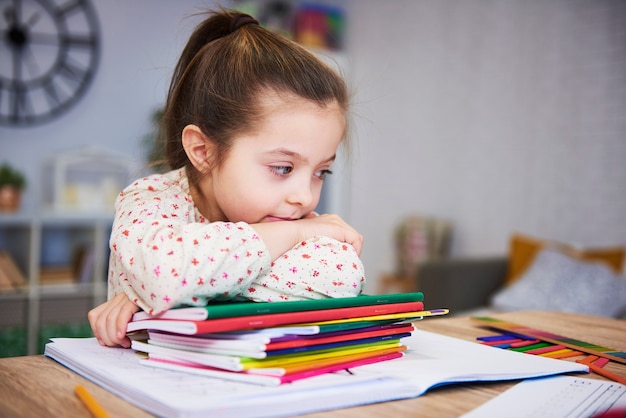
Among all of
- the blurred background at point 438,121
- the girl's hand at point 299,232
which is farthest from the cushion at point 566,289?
the girl's hand at point 299,232

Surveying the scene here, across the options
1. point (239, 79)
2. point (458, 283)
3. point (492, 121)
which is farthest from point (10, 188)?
point (239, 79)

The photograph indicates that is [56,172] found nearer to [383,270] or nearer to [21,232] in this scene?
[21,232]

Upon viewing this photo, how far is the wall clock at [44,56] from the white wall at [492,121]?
1949 mm

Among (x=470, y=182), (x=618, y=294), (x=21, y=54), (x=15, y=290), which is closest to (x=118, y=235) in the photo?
(x=618, y=294)

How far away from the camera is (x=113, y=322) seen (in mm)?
765

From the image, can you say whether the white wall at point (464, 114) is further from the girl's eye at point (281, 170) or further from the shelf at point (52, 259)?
the girl's eye at point (281, 170)

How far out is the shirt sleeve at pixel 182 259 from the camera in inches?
27.0

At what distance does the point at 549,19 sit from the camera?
3645 millimetres

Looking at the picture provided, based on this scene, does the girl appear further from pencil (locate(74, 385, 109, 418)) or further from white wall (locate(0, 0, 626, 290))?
white wall (locate(0, 0, 626, 290))

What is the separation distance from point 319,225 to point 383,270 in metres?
4.02

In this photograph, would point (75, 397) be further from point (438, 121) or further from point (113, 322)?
point (438, 121)

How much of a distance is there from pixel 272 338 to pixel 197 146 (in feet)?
1.61

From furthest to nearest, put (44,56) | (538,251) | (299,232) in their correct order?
1. (44,56)
2. (538,251)
3. (299,232)

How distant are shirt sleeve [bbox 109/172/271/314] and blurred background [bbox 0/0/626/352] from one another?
272 centimetres
